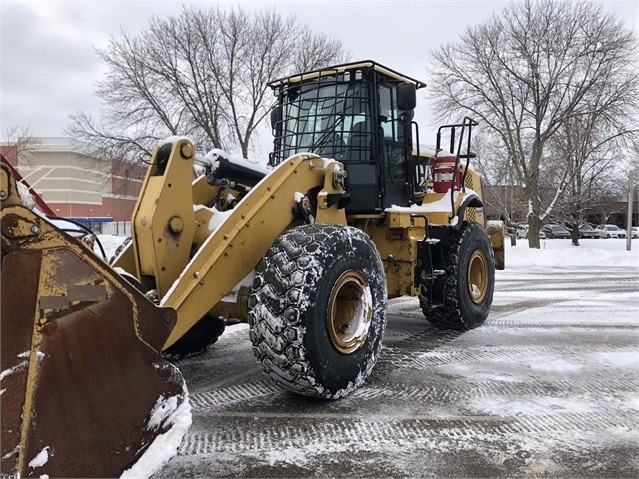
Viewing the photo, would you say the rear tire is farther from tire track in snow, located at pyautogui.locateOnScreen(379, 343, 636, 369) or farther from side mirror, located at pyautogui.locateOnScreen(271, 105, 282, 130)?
side mirror, located at pyautogui.locateOnScreen(271, 105, 282, 130)

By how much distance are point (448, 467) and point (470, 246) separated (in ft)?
12.7

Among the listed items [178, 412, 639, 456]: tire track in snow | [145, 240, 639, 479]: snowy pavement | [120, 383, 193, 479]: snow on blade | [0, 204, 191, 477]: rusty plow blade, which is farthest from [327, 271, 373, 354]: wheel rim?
[0, 204, 191, 477]: rusty plow blade

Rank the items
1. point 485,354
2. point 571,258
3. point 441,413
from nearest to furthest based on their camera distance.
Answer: point 441,413 → point 485,354 → point 571,258

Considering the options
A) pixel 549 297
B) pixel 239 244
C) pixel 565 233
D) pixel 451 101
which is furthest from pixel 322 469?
pixel 565 233

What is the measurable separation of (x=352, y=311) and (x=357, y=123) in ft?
6.48

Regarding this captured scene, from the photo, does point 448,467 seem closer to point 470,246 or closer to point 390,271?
point 390,271

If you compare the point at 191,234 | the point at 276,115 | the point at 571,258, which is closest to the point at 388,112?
the point at 276,115

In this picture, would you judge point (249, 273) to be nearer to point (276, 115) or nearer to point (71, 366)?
point (71, 366)

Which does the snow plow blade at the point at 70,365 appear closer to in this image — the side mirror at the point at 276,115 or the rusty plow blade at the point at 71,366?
the rusty plow blade at the point at 71,366

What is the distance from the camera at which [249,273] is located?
3.97 m

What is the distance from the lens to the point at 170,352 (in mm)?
5242

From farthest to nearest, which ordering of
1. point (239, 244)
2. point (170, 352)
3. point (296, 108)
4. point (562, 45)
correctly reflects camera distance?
point (562, 45), point (296, 108), point (170, 352), point (239, 244)

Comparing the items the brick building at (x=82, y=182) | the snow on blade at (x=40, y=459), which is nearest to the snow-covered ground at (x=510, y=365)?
the snow on blade at (x=40, y=459)

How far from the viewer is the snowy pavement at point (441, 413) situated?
3.09m
